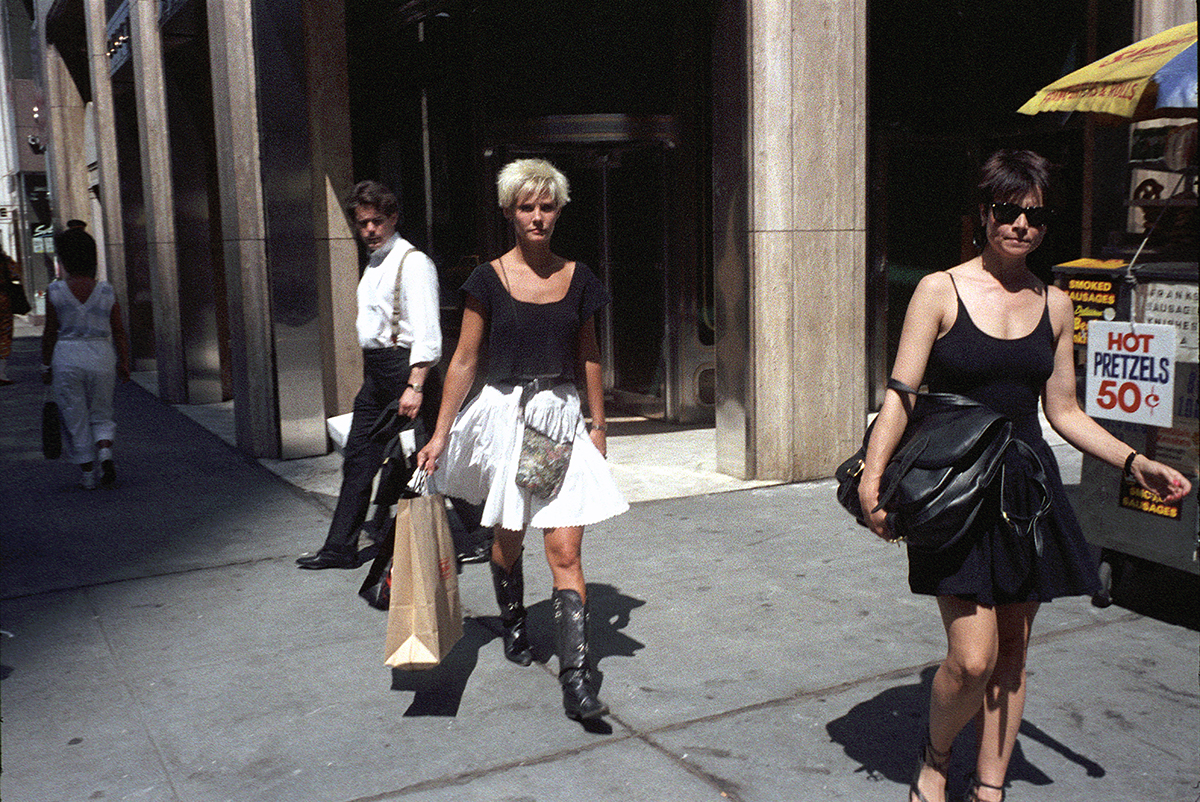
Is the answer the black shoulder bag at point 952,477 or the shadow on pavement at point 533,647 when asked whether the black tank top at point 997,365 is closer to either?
the black shoulder bag at point 952,477

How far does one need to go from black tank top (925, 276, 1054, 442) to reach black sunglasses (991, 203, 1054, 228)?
0.65 ft

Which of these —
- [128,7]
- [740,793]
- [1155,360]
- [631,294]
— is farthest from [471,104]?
[740,793]

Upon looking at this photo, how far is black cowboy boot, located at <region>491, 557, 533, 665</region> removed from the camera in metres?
4.41

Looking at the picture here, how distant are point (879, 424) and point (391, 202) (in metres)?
3.00

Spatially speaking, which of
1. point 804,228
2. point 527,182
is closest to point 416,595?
point 527,182

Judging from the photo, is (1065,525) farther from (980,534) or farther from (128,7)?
(128,7)

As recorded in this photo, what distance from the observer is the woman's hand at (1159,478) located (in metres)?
2.82

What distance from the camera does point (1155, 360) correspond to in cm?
398

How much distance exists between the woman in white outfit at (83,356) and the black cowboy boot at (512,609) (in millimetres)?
4468

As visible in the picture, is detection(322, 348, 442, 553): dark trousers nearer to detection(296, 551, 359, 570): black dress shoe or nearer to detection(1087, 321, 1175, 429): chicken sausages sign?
detection(296, 551, 359, 570): black dress shoe

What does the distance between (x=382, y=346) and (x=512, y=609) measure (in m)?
1.63

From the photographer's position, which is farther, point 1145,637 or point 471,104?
point 471,104

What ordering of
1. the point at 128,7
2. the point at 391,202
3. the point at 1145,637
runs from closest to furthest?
the point at 1145,637 < the point at 391,202 < the point at 128,7

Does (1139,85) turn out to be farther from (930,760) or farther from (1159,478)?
(930,760)
